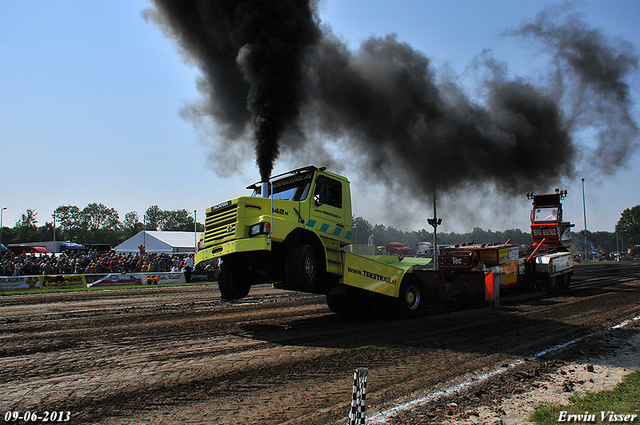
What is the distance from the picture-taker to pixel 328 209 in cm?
812

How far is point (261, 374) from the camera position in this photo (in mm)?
4816

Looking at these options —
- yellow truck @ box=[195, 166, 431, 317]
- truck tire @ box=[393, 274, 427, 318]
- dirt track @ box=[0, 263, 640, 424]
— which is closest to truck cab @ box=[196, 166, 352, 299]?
yellow truck @ box=[195, 166, 431, 317]

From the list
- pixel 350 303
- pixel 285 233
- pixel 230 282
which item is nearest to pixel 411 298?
pixel 350 303

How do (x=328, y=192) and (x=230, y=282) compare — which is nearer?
(x=230, y=282)

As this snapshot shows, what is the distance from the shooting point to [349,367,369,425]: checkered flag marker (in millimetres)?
2613

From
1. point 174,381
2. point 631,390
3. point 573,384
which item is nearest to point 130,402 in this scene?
point 174,381

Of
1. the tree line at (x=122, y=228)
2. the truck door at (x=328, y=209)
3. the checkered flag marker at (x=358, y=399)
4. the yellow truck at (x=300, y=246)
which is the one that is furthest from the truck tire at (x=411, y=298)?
the tree line at (x=122, y=228)

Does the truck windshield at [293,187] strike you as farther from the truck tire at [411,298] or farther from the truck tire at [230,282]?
the truck tire at [411,298]

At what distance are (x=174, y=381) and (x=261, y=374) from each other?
0.96m

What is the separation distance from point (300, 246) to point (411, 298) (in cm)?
371

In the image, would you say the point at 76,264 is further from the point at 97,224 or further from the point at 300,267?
the point at 97,224

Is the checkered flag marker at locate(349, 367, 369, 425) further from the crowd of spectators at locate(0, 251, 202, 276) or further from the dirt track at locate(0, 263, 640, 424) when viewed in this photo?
the crowd of spectators at locate(0, 251, 202, 276)

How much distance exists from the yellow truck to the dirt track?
78cm

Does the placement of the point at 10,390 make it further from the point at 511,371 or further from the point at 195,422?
the point at 511,371
